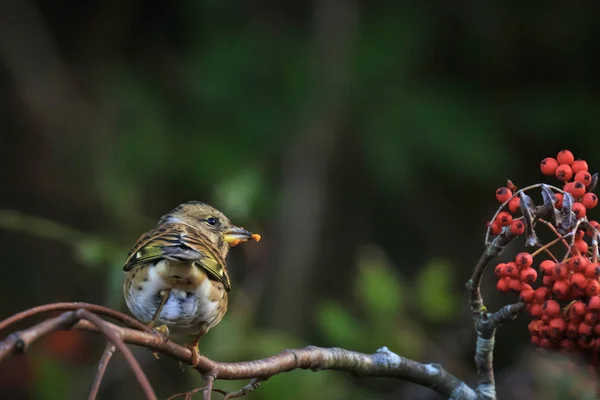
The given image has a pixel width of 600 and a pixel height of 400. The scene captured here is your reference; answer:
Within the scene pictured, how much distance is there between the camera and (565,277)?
1401mm

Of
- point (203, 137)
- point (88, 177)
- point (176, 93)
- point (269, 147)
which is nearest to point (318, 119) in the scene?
point (269, 147)

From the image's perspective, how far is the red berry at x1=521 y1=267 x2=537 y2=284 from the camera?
1.48 m

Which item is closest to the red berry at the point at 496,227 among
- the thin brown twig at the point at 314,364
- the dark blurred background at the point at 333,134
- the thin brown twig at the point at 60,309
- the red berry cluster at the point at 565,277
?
the red berry cluster at the point at 565,277

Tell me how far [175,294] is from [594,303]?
2.93ft

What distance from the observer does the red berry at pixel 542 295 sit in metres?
1.46

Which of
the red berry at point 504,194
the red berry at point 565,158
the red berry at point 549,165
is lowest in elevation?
the red berry at point 504,194

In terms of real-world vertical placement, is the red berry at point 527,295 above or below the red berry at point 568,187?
below

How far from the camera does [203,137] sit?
16.9ft

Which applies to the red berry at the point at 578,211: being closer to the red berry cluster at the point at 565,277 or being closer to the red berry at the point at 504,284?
the red berry cluster at the point at 565,277

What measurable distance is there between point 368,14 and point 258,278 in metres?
2.10

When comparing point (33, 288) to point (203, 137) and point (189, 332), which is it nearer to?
point (203, 137)

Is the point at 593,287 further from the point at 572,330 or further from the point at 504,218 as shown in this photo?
the point at 504,218

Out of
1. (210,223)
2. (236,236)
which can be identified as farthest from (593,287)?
(210,223)

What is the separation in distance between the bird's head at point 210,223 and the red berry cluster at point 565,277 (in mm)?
1086
